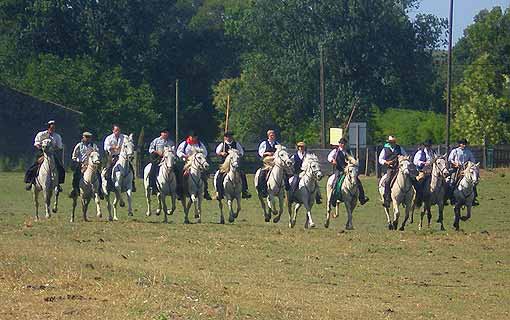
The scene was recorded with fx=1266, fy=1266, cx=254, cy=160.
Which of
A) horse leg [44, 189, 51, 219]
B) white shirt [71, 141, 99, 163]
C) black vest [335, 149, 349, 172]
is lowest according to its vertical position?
horse leg [44, 189, 51, 219]

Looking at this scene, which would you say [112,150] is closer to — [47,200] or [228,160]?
[47,200]

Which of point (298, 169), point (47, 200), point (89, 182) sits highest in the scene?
point (298, 169)

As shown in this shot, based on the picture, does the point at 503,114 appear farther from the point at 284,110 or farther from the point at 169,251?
the point at 169,251

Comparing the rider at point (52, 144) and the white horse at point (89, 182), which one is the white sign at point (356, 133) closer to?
the white horse at point (89, 182)

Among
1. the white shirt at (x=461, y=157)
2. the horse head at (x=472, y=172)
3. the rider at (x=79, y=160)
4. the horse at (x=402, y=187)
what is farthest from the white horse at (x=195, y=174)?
the white shirt at (x=461, y=157)

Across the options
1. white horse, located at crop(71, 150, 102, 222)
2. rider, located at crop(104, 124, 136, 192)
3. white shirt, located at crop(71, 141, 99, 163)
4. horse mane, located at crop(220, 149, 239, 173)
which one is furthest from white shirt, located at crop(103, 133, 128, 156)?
horse mane, located at crop(220, 149, 239, 173)

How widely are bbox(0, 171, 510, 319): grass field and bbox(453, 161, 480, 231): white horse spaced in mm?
647

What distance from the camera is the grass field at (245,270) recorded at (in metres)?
15.8

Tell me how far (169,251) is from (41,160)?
316 inches

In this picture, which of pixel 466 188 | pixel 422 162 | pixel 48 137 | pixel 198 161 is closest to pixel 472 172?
pixel 466 188

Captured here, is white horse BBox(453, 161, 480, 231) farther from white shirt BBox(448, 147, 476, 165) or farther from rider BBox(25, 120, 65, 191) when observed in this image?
rider BBox(25, 120, 65, 191)

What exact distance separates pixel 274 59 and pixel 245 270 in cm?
6743

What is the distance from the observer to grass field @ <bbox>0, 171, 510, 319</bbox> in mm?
15820

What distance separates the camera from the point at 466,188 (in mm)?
32281
